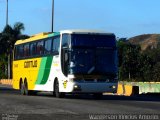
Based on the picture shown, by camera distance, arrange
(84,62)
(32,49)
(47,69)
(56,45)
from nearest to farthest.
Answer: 1. (84,62)
2. (56,45)
3. (47,69)
4. (32,49)

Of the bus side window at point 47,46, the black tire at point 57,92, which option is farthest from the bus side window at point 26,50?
the black tire at point 57,92

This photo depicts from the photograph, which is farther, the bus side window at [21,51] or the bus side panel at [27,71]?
the bus side window at [21,51]

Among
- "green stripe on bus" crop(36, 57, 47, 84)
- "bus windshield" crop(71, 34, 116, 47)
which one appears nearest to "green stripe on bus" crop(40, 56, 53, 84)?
"green stripe on bus" crop(36, 57, 47, 84)

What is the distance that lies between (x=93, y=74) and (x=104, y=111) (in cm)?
910

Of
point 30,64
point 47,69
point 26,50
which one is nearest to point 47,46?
point 47,69

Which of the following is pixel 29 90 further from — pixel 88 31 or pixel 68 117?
pixel 68 117

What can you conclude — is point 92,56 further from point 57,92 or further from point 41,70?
point 41,70

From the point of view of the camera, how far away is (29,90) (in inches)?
1464

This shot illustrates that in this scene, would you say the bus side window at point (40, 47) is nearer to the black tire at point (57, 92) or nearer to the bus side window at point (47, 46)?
the bus side window at point (47, 46)

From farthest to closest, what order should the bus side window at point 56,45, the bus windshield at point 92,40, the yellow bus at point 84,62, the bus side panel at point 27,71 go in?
the bus side panel at point 27,71
the bus side window at point 56,45
the bus windshield at point 92,40
the yellow bus at point 84,62

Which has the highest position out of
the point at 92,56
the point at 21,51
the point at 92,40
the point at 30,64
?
the point at 92,40

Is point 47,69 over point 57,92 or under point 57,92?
over

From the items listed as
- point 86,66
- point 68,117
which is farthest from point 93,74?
point 68,117

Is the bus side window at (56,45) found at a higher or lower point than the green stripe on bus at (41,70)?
higher
